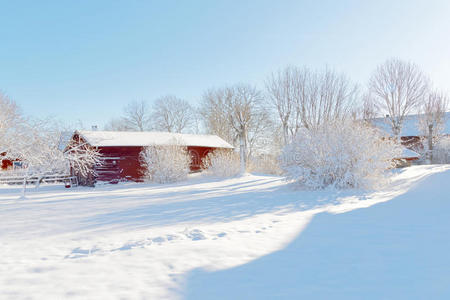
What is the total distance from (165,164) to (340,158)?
33.0 ft

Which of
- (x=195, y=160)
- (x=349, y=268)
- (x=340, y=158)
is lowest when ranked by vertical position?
(x=349, y=268)

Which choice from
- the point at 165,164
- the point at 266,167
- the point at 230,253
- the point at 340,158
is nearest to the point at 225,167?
the point at 165,164

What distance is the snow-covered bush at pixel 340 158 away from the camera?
10.4 m

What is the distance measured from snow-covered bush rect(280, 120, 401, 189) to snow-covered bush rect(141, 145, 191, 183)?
7.85 meters

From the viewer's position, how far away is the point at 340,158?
34.1 feet

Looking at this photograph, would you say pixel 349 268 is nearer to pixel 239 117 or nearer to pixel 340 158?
pixel 340 158

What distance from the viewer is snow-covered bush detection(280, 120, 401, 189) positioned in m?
10.4

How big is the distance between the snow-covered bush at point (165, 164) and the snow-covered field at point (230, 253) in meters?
9.33

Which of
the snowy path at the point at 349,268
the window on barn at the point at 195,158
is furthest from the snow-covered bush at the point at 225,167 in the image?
the snowy path at the point at 349,268

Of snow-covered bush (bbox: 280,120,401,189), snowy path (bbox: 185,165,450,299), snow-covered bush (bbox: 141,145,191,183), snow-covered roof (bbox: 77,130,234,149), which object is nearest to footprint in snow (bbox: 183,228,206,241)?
snowy path (bbox: 185,165,450,299)

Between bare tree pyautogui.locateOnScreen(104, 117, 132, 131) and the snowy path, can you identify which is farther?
bare tree pyautogui.locateOnScreen(104, 117, 132, 131)

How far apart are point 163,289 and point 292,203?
594 cm

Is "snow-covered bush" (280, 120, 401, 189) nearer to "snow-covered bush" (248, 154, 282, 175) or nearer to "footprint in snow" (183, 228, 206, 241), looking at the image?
"footprint in snow" (183, 228, 206, 241)

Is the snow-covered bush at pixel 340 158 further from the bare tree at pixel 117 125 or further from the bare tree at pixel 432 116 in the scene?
the bare tree at pixel 117 125
